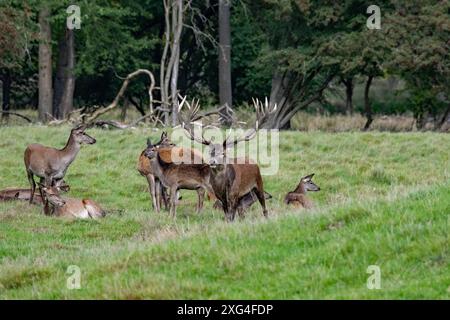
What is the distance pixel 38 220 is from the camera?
1579cm

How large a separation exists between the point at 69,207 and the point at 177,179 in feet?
5.51

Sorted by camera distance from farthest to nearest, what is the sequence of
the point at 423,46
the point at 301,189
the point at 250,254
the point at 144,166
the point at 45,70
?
the point at 45,70 < the point at 423,46 < the point at 144,166 < the point at 301,189 < the point at 250,254

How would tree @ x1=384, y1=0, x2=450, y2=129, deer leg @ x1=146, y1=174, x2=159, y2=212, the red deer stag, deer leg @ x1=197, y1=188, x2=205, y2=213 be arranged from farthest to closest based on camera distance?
tree @ x1=384, y1=0, x2=450, y2=129 < deer leg @ x1=146, y1=174, x2=159, y2=212 < deer leg @ x1=197, y1=188, x2=205, y2=213 < the red deer stag

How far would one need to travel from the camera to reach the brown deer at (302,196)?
16.4 m

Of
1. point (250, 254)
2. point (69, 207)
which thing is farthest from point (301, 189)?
point (250, 254)

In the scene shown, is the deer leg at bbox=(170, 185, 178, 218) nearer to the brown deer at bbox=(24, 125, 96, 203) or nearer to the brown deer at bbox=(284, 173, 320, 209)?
the brown deer at bbox=(284, 173, 320, 209)

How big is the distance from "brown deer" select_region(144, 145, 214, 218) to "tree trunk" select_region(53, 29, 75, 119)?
54.0 ft

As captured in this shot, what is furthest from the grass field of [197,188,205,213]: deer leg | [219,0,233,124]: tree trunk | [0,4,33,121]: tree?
[219,0,233,124]: tree trunk

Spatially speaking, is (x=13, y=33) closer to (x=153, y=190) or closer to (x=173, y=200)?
(x=153, y=190)

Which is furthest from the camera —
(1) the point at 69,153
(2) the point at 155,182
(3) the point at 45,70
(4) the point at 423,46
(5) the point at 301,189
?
(3) the point at 45,70

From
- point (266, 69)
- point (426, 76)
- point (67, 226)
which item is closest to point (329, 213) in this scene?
point (67, 226)

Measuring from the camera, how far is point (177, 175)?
16.5 meters

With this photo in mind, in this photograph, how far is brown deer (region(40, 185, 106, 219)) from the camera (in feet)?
53.8
